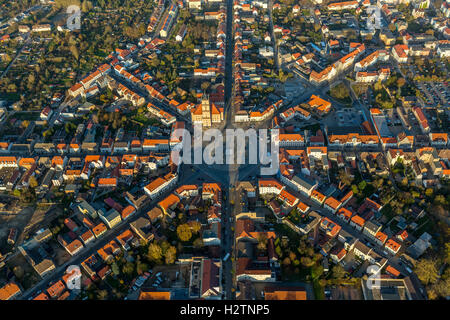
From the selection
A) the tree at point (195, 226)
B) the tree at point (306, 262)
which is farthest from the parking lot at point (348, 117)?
the tree at point (195, 226)

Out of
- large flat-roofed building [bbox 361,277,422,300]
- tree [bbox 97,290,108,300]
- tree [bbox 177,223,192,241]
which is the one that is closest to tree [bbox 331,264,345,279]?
large flat-roofed building [bbox 361,277,422,300]

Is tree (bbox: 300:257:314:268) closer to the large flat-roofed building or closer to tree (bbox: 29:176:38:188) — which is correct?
the large flat-roofed building

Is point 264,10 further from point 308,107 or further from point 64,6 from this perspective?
point 64,6

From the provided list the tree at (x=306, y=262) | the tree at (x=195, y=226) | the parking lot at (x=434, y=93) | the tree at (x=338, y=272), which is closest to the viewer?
the tree at (x=338, y=272)

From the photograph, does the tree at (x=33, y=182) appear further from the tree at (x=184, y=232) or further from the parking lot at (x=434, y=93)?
the parking lot at (x=434, y=93)

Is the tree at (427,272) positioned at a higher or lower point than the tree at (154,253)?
higher

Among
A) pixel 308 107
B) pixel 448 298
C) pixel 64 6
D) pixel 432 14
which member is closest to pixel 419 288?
pixel 448 298

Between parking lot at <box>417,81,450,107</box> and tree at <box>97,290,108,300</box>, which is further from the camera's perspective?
parking lot at <box>417,81,450,107</box>
